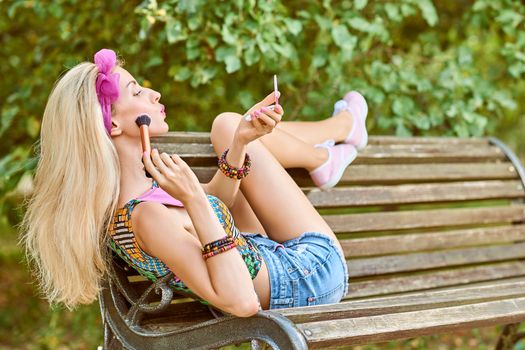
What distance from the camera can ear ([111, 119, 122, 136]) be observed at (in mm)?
2344

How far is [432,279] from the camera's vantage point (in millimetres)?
3236

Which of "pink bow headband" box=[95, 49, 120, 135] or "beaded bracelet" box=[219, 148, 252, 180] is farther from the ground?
"pink bow headband" box=[95, 49, 120, 135]

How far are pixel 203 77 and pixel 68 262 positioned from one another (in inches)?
52.8

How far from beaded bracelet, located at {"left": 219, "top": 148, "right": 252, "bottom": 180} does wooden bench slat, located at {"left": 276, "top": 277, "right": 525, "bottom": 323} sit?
52 cm

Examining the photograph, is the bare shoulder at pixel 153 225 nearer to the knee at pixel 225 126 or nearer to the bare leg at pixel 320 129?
the knee at pixel 225 126

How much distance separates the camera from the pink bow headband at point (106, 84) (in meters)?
2.31

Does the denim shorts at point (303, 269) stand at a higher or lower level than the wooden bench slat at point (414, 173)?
higher

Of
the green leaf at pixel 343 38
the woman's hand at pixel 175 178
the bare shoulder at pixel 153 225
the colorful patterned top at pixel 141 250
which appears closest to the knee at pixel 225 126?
the colorful patterned top at pixel 141 250

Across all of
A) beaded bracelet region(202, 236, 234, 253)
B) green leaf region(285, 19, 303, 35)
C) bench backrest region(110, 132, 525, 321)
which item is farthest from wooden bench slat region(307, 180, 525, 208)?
beaded bracelet region(202, 236, 234, 253)

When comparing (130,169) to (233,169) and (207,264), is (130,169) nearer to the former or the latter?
(233,169)

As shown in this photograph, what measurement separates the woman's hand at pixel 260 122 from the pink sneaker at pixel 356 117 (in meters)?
0.81

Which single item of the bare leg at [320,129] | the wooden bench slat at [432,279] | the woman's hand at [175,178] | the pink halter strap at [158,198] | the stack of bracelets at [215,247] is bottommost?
the wooden bench slat at [432,279]

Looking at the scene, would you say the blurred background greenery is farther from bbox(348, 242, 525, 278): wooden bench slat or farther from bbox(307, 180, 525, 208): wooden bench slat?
bbox(348, 242, 525, 278): wooden bench slat

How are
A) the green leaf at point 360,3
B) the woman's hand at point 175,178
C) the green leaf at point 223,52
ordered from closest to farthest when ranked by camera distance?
the woman's hand at point 175,178
the green leaf at point 223,52
the green leaf at point 360,3
